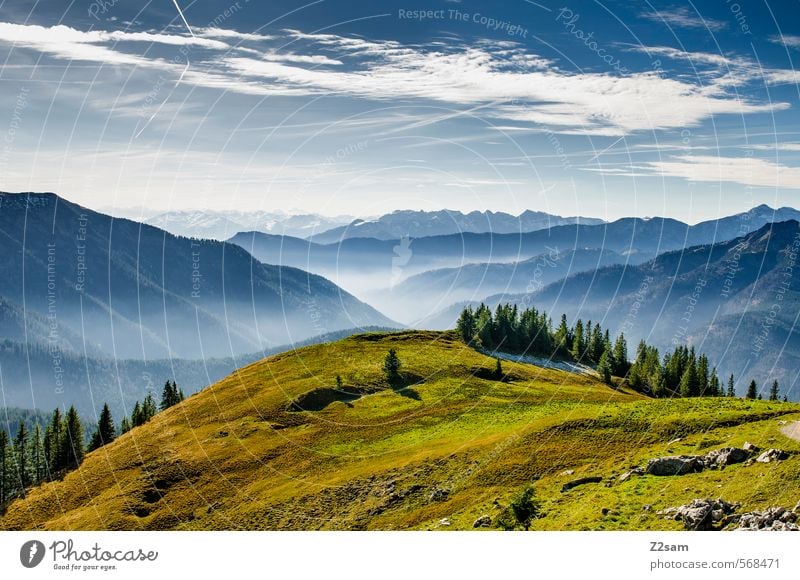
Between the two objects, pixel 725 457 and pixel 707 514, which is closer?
pixel 707 514

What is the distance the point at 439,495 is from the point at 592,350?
109848 millimetres

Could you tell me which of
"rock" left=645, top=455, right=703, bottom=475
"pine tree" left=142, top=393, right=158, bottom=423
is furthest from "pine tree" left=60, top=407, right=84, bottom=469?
"rock" left=645, top=455, right=703, bottom=475

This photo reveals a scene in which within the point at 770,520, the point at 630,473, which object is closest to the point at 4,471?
the point at 630,473

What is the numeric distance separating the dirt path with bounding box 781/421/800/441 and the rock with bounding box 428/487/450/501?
25.4 metres

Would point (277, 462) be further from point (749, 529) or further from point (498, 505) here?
point (749, 529)

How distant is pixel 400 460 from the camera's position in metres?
63.8

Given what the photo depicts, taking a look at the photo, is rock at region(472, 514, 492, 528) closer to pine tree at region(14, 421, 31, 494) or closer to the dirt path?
the dirt path

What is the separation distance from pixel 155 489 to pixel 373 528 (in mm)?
30898

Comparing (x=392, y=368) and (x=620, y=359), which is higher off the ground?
(x=392, y=368)

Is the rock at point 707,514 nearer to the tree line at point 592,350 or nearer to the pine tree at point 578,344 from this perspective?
the tree line at point 592,350

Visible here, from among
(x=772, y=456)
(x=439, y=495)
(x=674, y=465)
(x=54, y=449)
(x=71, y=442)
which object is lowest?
(x=54, y=449)
